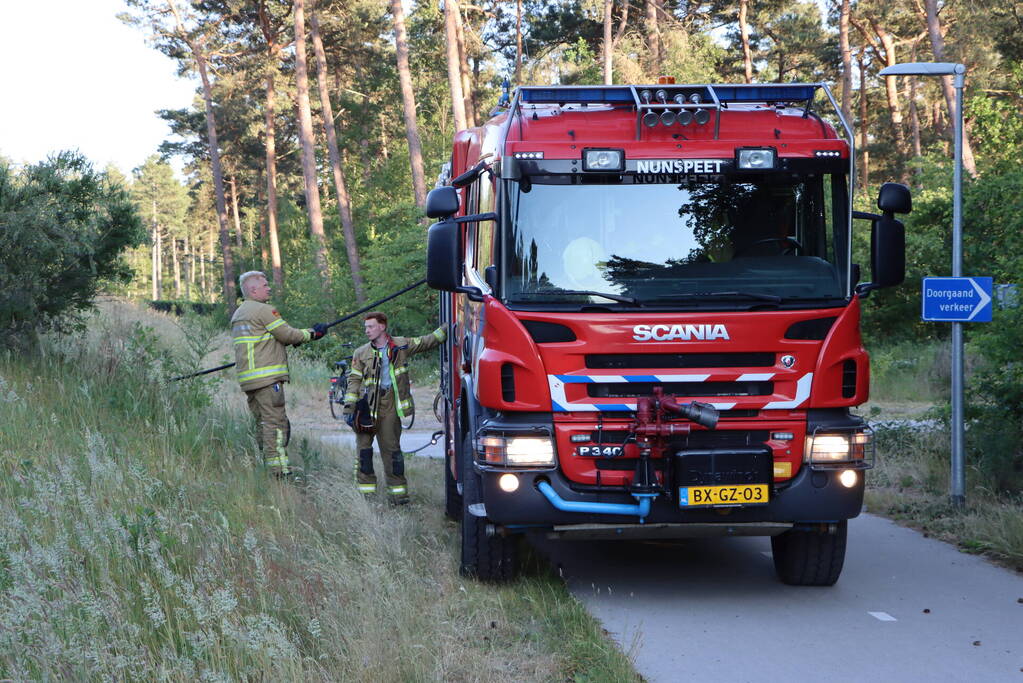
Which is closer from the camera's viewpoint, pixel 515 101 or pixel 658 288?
pixel 658 288

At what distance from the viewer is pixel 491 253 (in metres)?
7.01

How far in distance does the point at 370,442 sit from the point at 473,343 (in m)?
3.21

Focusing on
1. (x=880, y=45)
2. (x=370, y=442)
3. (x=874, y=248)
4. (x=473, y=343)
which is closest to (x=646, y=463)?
(x=473, y=343)

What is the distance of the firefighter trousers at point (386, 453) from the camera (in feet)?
34.0

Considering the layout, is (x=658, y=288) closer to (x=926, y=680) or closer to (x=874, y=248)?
(x=874, y=248)

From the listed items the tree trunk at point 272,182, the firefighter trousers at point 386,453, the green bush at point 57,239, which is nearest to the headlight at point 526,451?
the firefighter trousers at point 386,453

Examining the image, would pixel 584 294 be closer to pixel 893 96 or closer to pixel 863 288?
pixel 863 288

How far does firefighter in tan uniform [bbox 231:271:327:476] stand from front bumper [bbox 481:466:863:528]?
13.1 feet

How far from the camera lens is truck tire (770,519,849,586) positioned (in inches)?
293

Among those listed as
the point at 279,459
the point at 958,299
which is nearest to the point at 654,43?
the point at 958,299

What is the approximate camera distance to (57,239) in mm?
11766

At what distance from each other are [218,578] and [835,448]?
366cm

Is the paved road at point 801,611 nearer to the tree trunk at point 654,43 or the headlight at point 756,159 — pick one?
the headlight at point 756,159

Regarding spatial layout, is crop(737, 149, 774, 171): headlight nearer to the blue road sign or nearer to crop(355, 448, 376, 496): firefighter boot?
the blue road sign
